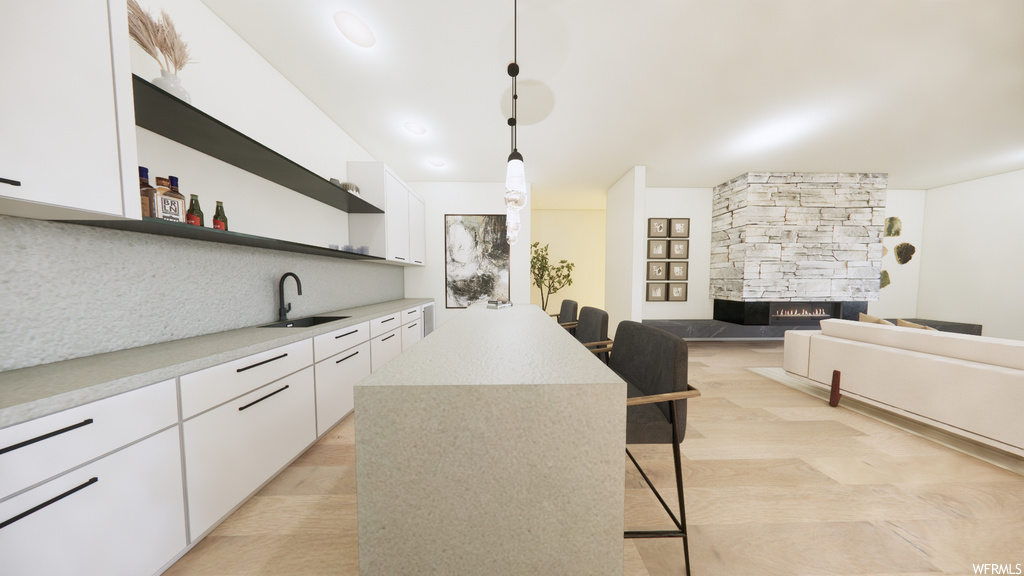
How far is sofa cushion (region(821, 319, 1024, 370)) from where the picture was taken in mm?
1814

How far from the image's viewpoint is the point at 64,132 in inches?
37.1

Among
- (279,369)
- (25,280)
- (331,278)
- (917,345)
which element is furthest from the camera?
(331,278)

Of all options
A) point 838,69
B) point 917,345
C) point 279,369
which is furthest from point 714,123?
point 279,369

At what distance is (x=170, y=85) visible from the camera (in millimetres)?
1307

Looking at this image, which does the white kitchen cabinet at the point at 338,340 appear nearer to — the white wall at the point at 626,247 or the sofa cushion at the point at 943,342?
the white wall at the point at 626,247

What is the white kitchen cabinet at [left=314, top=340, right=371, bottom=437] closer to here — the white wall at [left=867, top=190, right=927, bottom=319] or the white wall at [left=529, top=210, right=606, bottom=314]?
the white wall at [left=529, top=210, right=606, bottom=314]

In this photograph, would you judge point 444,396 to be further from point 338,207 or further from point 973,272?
point 973,272

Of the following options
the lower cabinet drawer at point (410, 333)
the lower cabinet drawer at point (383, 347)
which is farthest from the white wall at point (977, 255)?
the lower cabinet drawer at point (383, 347)

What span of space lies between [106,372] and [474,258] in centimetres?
391

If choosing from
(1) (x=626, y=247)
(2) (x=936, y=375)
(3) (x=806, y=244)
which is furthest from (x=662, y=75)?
(3) (x=806, y=244)

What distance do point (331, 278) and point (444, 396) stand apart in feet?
8.63

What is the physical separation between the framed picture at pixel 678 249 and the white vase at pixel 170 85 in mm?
6007

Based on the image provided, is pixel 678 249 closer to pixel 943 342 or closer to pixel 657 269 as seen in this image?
pixel 657 269

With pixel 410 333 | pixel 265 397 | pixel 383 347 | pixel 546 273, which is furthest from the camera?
pixel 546 273
